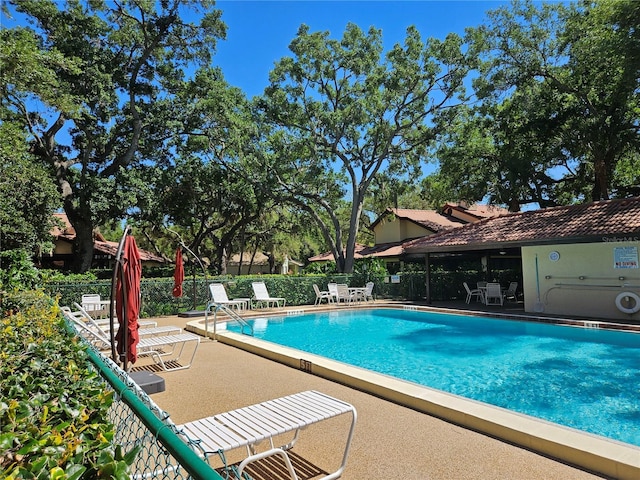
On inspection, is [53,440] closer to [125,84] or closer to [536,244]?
[536,244]

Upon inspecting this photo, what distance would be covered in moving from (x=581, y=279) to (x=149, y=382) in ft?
44.3

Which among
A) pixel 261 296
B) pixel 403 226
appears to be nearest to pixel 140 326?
pixel 261 296

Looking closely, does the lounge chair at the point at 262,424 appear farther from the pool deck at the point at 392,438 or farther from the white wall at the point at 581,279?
the white wall at the point at 581,279

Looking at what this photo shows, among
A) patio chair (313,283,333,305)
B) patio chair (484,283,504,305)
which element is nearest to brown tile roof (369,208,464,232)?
patio chair (484,283,504,305)

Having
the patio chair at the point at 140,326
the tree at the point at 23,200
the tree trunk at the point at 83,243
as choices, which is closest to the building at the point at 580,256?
the patio chair at the point at 140,326

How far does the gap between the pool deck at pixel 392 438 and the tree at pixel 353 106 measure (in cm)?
1815

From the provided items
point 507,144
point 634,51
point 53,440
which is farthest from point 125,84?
point 53,440

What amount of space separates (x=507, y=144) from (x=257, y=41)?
45.2 feet

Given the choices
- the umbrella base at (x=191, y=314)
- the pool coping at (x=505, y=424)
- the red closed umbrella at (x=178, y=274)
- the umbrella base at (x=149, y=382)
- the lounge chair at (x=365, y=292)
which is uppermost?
the red closed umbrella at (x=178, y=274)

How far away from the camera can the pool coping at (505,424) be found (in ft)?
11.3

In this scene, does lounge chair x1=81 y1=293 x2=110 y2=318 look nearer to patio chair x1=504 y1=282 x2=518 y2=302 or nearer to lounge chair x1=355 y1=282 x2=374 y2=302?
lounge chair x1=355 y1=282 x2=374 y2=302

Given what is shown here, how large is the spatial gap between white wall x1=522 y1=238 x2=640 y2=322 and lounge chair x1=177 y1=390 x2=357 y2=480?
1260 centimetres

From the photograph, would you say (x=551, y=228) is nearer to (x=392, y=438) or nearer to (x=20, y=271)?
(x=392, y=438)

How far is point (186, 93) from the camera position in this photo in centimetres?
2325
